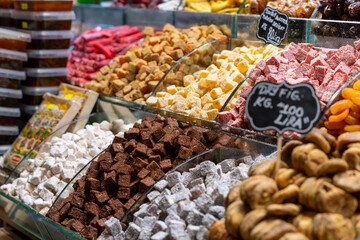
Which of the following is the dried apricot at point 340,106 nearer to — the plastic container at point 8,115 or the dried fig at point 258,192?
the dried fig at point 258,192

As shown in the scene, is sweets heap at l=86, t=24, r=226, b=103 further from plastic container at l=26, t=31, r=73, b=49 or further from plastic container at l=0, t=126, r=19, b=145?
plastic container at l=0, t=126, r=19, b=145

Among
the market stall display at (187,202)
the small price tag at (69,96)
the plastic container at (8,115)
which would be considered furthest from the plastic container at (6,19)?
the market stall display at (187,202)

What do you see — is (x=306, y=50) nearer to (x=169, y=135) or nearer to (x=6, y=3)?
(x=169, y=135)

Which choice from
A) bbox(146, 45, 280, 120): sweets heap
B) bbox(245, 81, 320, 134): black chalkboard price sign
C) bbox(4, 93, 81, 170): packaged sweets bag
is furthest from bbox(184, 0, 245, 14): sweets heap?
bbox(245, 81, 320, 134): black chalkboard price sign

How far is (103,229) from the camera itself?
6.39 ft

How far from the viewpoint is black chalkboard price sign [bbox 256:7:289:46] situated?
241cm

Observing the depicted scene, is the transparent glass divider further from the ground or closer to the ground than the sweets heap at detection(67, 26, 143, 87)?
further from the ground

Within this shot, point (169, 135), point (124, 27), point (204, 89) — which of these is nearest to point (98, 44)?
point (124, 27)

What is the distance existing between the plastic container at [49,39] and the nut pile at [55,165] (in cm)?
131

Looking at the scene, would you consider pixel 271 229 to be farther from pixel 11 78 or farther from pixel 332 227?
pixel 11 78

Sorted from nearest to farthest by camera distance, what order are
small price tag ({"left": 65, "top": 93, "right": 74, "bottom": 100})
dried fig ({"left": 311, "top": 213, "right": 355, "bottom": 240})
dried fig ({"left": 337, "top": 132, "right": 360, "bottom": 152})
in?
dried fig ({"left": 311, "top": 213, "right": 355, "bottom": 240}) → dried fig ({"left": 337, "top": 132, "right": 360, "bottom": 152}) → small price tag ({"left": 65, "top": 93, "right": 74, "bottom": 100})

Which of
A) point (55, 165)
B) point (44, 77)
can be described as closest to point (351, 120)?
point (55, 165)

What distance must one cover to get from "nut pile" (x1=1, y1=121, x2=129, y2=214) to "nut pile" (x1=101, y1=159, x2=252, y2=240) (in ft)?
2.30

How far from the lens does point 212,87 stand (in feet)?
8.76
